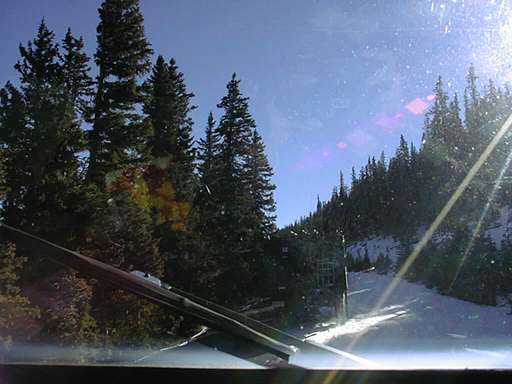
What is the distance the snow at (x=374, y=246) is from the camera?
98.9m

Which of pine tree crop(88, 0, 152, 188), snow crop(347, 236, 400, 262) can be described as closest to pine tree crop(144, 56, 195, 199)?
pine tree crop(88, 0, 152, 188)

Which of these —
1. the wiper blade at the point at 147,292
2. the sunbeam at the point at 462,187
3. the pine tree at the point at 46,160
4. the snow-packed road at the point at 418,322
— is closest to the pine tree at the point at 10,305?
the pine tree at the point at 46,160

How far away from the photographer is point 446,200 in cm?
6228

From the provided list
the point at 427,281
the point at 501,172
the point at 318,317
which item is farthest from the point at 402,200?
the point at 318,317

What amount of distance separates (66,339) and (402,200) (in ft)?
309

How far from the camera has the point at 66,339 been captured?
1332 cm

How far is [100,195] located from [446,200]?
5377 centimetres

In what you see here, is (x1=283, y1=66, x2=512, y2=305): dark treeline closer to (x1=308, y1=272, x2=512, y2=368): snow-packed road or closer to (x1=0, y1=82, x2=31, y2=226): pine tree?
(x1=308, y1=272, x2=512, y2=368): snow-packed road

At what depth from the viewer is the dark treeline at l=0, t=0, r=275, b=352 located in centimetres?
1421

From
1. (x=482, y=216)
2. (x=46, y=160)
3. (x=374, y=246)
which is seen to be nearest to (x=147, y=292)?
(x=46, y=160)

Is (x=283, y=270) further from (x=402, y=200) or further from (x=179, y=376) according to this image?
(x=402, y=200)

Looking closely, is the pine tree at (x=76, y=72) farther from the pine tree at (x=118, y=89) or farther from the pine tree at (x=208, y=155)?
the pine tree at (x=208, y=155)

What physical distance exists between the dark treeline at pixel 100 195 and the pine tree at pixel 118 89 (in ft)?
0.14

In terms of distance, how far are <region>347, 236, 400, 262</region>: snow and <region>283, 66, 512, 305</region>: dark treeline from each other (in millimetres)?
2143
